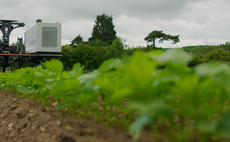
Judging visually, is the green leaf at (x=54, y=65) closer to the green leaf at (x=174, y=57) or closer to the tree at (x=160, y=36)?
the green leaf at (x=174, y=57)

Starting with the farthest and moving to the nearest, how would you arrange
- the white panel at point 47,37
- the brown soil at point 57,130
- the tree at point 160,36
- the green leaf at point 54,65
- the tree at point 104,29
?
1. the tree at point 104,29
2. the tree at point 160,36
3. the white panel at point 47,37
4. the green leaf at point 54,65
5. the brown soil at point 57,130

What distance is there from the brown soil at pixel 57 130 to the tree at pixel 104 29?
46475mm

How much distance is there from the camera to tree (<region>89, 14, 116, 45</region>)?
4856 centimetres

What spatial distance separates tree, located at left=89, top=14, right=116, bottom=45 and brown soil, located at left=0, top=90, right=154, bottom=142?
46475 mm

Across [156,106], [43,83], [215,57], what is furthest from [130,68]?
[215,57]

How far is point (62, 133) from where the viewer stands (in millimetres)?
1161

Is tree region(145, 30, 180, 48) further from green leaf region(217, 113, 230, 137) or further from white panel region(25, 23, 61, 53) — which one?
green leaf region(217, 113, 230, 137)

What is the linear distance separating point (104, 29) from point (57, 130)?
49.1 meters

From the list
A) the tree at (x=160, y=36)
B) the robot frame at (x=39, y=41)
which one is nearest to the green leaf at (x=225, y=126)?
the robot frame at (x=39, y=41)

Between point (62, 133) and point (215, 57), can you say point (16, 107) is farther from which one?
point (215, 57)

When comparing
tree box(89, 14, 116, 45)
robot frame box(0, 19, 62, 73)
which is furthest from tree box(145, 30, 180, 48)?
robot frame box(0, 19, 62, 73)

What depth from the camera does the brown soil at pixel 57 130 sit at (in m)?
1.01

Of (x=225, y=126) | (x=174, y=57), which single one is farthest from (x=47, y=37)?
(x=225, y=126)

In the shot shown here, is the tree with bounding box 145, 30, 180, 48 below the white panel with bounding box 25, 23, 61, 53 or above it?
above
